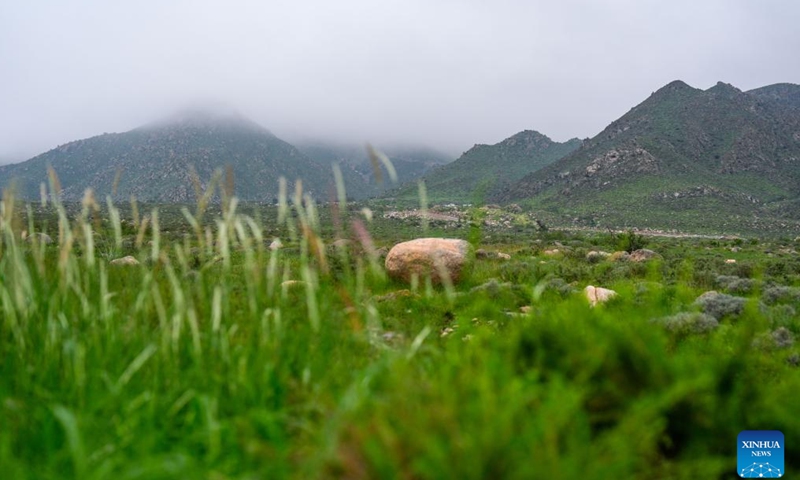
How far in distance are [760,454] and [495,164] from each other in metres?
152

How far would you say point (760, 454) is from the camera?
7.97 ft

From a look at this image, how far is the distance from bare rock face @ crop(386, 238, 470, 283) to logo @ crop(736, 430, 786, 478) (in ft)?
33.6

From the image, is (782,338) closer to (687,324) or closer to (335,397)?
(687,324)

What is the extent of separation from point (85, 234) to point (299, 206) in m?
1.48

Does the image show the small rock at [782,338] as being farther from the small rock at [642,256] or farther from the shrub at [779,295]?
the small rock at [642,256]

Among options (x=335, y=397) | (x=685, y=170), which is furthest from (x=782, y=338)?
(x=685, y=170)

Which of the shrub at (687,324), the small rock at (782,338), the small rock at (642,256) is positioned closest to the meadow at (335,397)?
the shrub at (687,324)

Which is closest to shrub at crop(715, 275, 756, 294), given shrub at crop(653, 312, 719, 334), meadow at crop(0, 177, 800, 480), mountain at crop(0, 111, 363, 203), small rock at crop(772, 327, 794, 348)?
small rock at crop(772, 327, 794, 348)

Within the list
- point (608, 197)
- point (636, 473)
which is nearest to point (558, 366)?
point (636, 473)

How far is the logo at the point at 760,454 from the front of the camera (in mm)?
2342

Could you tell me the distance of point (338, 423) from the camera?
1.83 meters

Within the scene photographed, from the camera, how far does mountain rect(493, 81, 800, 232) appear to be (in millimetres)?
77188

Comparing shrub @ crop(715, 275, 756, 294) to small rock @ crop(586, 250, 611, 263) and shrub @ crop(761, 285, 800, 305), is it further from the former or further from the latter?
small rock @ crop(586, 250, 611, 263)

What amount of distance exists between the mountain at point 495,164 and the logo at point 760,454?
4646 inches
